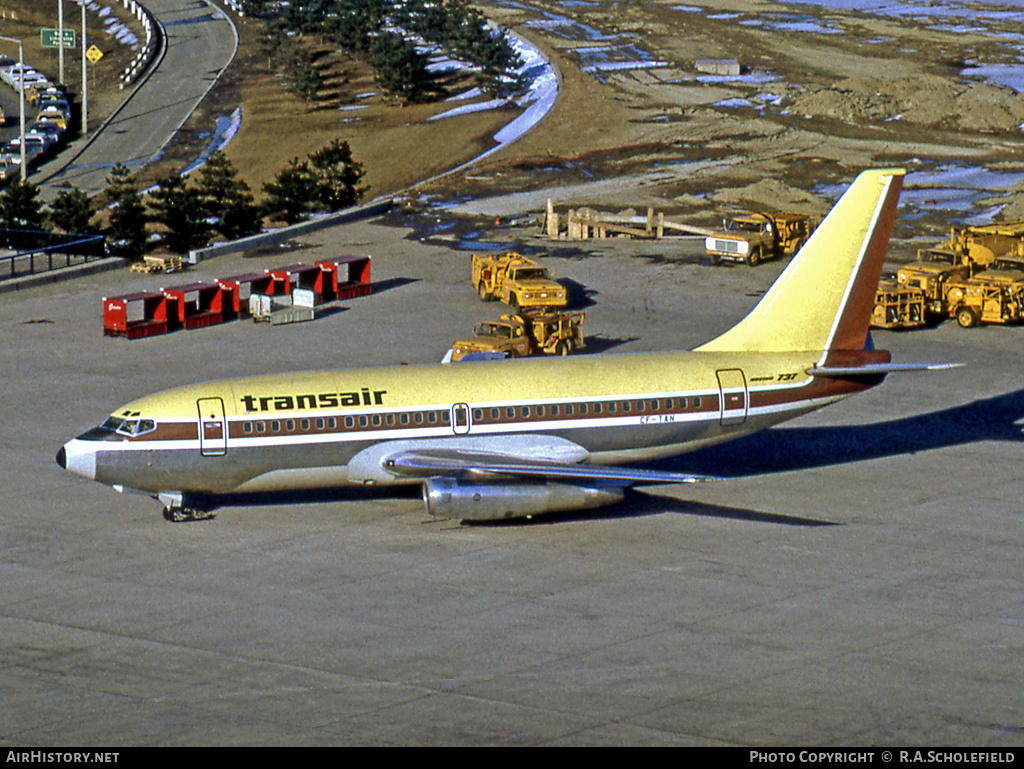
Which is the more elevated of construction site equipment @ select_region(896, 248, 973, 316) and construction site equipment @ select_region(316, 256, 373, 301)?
construction site equipment @ select_region(896, 248, 973, 316)

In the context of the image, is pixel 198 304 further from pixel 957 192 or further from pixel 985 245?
pixel 957 192

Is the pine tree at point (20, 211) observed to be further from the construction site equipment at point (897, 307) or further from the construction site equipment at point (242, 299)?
the construction site equipment at point (897, 307)

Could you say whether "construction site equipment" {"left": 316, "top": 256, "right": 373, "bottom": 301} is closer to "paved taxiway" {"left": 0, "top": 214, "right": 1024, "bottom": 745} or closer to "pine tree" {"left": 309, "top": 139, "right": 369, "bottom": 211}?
"paved taxiway" {"left": 0, "top": 214, "right": 1024, "bottom": 745}

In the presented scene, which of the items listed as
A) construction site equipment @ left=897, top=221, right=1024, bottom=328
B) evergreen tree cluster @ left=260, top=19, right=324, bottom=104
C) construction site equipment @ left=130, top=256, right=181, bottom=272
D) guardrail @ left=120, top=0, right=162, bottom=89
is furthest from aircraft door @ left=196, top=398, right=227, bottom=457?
guardrail @ left=120, top=0, right=162, bottom=89

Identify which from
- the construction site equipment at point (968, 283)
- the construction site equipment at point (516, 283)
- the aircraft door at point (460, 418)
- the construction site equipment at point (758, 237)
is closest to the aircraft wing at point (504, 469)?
the aircraft door at point (460, 418)

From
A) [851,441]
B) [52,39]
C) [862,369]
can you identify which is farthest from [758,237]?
[52,39]

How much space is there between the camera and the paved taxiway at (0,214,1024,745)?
89.6 ft

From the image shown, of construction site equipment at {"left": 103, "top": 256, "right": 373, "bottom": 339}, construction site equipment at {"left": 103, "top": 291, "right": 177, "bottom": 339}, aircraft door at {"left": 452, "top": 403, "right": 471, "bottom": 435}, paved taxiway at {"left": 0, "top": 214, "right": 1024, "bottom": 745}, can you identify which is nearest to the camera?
paved taxiway at {"left": 0, "top": 214, "right": 1024, "bottom": 745}

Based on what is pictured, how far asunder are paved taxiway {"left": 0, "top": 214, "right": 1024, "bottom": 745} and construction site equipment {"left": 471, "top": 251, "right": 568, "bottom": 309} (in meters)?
17.1

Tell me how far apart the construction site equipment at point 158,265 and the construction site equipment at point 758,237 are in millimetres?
30029

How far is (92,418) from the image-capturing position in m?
50.1

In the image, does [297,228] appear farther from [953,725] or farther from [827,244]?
[953,725]

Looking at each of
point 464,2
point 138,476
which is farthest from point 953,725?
point 464,2

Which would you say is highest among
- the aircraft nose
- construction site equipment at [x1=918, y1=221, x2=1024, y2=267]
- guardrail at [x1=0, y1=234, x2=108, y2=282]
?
construction site equipment at [x1=918, y1=221, x2=1024, y2=267]
